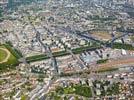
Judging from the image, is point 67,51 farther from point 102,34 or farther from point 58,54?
point 102,34

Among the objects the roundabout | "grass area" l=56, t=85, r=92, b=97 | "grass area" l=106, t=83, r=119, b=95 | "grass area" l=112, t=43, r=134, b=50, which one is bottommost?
"grass area" l=106, t=83, r=119, b=95

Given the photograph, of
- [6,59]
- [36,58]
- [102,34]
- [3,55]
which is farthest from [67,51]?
[102,34]

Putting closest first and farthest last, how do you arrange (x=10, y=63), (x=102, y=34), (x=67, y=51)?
1. (x=10, y=63)
2. (x=67, y=51)
3. (x=102, y=34)

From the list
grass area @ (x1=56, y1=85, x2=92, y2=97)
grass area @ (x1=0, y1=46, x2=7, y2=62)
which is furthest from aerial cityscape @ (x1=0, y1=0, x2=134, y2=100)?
grass area @ (x1=0, y1=46, x2=7, y2=62)

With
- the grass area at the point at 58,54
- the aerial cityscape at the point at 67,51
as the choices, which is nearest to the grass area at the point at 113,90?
the aerial cityscape at the point at 67,51

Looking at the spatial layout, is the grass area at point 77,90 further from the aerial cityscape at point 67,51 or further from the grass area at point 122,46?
the grass area at point 122,46

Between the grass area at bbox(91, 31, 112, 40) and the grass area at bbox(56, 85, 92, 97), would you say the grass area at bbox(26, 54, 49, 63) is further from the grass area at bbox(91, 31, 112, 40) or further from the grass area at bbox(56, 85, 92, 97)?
the grass area at bbox(91, 31, 112, 40)

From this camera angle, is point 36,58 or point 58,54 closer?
point 36,58
